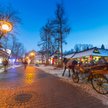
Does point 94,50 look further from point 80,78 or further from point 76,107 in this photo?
point 76,107

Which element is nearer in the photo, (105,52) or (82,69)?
(82,69)

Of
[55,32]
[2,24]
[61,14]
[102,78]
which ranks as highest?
[61,14]

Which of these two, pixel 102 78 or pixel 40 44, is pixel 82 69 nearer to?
pixel 102 78

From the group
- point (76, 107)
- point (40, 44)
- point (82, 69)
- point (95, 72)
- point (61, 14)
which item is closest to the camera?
point (76, 107)

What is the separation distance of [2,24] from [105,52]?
3120 cm

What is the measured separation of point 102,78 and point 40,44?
182ft

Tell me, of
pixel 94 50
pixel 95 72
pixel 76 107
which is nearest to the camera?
pixel 76 107

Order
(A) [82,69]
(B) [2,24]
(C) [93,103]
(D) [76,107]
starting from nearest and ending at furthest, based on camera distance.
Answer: (D) [76,107]
(C) [93,103]
(B) [2,24]
(A) [82,69]

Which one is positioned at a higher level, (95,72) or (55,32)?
(55,32)

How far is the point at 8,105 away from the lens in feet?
21.6

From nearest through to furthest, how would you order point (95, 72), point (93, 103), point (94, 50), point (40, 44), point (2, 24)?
point (93, 103), point (2, 24), point (95, 72), point (94, 50), point (40, 44)

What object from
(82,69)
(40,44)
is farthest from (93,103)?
(40,44)

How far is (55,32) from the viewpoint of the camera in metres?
39.6

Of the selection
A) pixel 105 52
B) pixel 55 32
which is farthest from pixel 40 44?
pixel 105 52
